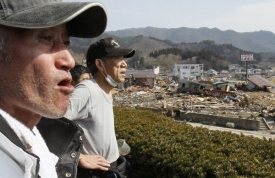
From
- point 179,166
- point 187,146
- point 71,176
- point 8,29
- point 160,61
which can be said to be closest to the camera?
point 8,29

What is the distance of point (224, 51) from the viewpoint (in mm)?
171375

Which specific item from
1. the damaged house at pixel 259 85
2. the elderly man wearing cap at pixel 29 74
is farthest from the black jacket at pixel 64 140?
the damaged house at pixel 259 85

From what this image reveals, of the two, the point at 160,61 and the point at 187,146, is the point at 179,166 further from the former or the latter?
the point at 160,61

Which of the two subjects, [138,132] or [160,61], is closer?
[138,132]

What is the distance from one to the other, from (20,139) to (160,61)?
408 feet

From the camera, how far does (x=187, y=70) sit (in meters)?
76.6

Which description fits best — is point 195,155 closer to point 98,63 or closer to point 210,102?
point 98,63

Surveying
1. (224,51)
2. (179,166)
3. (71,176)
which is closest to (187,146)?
(179,166)

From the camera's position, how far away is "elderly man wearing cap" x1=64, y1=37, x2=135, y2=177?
252 cm

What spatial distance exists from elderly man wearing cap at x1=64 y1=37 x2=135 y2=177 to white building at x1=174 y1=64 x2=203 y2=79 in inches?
2906

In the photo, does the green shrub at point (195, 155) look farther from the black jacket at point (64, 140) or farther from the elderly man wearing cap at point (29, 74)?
the elderly man wearing cap at point (29, 74)

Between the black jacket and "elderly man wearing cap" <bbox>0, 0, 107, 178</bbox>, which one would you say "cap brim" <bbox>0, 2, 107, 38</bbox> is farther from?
the black jacket

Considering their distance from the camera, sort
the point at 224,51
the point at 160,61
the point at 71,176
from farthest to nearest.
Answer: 1. the point at 224,51
2. the point at 160,61
3. the point at 71,176

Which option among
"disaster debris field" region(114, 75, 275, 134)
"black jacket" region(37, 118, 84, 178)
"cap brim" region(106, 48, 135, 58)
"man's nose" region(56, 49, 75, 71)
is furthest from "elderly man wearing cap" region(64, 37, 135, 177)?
"disaster debris field" region(114, 75, 275, 134)
